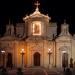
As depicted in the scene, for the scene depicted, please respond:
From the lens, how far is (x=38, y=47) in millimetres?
67625

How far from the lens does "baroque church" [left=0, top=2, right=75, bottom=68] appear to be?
2655 inches

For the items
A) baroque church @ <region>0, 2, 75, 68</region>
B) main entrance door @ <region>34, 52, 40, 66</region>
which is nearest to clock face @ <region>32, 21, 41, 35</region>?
baroque church @ <region>0, 2, 75, 68</region>

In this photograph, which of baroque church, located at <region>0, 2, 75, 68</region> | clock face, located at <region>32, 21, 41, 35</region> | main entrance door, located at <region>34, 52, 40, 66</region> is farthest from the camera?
clock face, located at <region>32, 21, 41, 35</region>

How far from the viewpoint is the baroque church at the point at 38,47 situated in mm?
67438

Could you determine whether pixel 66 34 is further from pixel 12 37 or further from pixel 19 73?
pixel 19 73

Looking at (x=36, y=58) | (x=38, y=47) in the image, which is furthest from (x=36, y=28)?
(x=36, y=58)

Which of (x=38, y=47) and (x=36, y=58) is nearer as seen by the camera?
(x=38, y=47)

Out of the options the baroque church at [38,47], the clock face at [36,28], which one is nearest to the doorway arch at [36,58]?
the baroque church at [38,47]

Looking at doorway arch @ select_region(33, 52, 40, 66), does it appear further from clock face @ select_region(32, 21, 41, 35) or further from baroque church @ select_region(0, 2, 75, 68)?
clock face @ select_region(32, 21, 41, 35)

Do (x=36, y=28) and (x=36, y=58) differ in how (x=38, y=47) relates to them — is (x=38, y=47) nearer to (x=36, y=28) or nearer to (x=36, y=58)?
(x=36, y=58)

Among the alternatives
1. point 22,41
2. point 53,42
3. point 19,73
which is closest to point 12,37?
point 22,41

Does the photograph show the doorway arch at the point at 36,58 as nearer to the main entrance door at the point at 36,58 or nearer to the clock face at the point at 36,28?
the main entrance door at the point at 36,58

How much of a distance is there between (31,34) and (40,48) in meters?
2.56

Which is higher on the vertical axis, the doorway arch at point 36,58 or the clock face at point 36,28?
the clock face at point 36,28
